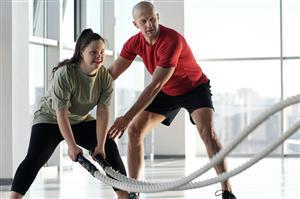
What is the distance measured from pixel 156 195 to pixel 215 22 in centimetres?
658

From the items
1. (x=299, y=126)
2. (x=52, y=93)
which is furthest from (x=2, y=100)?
(x=299, y=126)

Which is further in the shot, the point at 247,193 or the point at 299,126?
the point at 247,193

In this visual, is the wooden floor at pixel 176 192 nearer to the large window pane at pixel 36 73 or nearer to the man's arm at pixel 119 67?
the large window pane at pixel 36 73

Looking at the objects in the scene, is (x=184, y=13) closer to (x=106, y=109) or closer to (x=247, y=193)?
(x=247, y=193)

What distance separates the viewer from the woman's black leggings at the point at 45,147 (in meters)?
3.67

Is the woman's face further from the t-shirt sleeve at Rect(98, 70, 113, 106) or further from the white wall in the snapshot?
the white wall

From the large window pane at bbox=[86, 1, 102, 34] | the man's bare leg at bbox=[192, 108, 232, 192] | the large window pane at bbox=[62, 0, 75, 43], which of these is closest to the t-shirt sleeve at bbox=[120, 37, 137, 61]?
the man's bare leg at bbox=[192, 108, 232, 192]

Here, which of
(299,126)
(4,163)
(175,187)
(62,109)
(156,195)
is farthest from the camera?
(4,163)

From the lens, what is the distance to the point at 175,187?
2.71 meters

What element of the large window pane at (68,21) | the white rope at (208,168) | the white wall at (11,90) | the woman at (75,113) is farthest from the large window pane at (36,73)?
the white rope at (208,168)

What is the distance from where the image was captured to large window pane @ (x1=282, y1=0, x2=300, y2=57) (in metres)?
11.3

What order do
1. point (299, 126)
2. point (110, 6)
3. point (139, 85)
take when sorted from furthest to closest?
point (139, 85), point (110, 6), point (299, 126)

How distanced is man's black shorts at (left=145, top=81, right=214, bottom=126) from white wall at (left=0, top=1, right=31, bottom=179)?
2.40 m

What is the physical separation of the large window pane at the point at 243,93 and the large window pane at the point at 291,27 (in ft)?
1.00
